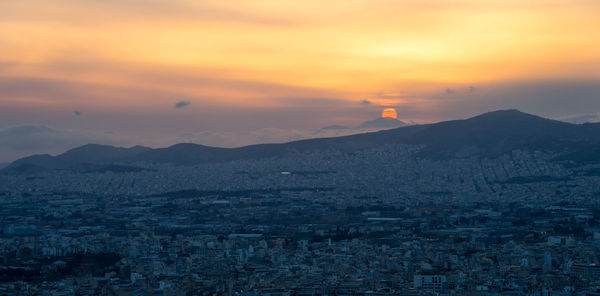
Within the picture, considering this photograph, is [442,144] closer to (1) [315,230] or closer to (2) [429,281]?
(1) [315,230]

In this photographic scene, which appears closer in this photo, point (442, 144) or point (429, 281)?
point (429, 281)

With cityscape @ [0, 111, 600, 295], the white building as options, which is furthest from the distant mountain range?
the white building

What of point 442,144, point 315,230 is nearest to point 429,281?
point 315,230

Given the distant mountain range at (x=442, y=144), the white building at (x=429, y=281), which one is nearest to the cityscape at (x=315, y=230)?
the white building at (x=429, y=281)

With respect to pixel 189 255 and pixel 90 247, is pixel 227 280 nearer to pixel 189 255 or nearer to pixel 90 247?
pixel 189 255

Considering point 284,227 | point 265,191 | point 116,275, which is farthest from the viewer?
point 265,191

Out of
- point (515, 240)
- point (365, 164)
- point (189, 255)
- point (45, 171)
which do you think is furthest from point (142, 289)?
point (45, 171)

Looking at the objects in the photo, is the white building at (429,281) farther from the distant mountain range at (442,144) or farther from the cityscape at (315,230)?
the distant mountain range at (442,144)

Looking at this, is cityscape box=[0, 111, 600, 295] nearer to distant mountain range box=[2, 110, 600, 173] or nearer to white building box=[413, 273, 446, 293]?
white building box=[413, 273, 446, 293]
